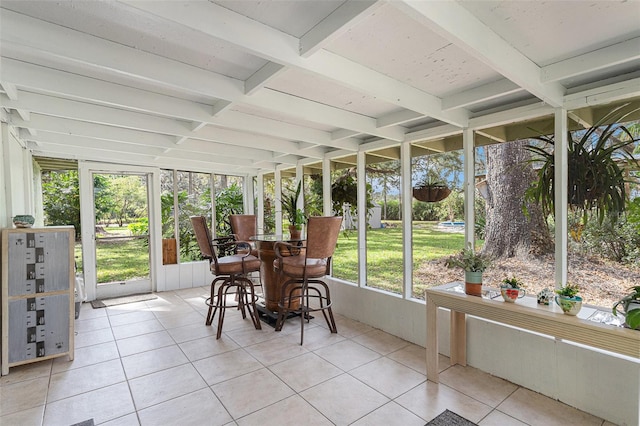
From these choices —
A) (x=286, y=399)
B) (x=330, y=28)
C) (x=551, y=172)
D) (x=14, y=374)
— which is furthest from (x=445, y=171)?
(x=14, y=374)

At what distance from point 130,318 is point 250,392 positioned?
2.59m

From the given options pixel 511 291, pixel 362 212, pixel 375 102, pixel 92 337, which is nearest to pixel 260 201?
pixel 362 212

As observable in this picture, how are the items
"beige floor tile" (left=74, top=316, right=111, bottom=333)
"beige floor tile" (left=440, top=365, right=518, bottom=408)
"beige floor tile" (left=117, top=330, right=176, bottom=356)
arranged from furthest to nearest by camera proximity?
"beige floor tile" (left=74, top=316, right=111, bottom=333)
"beige floor tile" (left=117, top=330, right=176, bottom=356)
"beige floor tile" (left=440, top=365, right=518, bottom=408)

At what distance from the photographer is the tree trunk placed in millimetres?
2611

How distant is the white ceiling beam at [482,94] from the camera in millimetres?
2166

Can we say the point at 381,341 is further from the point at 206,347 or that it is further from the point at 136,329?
the point at 136,329

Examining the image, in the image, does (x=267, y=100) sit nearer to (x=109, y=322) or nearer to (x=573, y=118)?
(x=573, y=118)

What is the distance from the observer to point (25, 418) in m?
2.08

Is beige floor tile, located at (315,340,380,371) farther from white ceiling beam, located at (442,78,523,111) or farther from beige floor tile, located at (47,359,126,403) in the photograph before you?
white ceiling beam, located at (442,78,523,111)

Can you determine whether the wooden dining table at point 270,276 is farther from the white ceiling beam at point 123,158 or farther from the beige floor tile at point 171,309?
the white ceiling beam at point 123,158

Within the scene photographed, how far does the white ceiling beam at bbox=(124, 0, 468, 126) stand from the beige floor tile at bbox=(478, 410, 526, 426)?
2.27 metres

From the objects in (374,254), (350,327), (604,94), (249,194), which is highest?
(604,94)

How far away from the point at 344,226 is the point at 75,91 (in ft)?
10.5

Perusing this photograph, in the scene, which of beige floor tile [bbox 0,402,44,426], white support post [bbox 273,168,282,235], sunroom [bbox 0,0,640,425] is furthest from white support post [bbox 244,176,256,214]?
beige floor tile [bbox 0,402,44,426]
